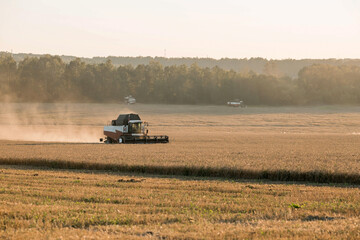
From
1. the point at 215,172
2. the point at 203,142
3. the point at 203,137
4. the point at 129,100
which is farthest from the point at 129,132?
the point at 129,100

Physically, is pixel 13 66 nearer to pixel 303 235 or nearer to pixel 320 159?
pixel 320 159

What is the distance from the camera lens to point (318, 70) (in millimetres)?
117125

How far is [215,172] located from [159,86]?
94078 millimetres

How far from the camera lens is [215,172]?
75.4 feet

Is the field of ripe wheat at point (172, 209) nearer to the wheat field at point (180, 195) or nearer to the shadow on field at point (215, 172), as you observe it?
the wheat field at point (180, 195)

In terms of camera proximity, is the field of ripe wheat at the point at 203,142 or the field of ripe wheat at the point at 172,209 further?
the field of ripe wheat at the point at 203,142

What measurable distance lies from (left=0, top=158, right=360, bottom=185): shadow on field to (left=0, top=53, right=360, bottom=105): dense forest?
87.3 m

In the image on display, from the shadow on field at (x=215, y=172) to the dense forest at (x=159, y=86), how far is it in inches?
3438

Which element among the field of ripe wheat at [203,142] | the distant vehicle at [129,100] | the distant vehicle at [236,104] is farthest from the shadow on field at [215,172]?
the distant vehicle at [129,100]

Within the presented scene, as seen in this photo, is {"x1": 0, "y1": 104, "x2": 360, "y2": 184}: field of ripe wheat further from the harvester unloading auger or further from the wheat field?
the harvester unloading auger

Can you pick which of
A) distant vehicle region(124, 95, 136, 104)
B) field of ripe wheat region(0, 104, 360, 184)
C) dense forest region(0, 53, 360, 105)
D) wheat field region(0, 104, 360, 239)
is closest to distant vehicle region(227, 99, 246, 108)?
dense forest region(0, 53, 360, 105)

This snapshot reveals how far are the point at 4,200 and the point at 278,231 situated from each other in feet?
28.1

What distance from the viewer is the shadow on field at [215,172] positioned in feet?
70.4

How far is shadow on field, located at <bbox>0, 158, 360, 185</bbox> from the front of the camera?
21469 millimetres
